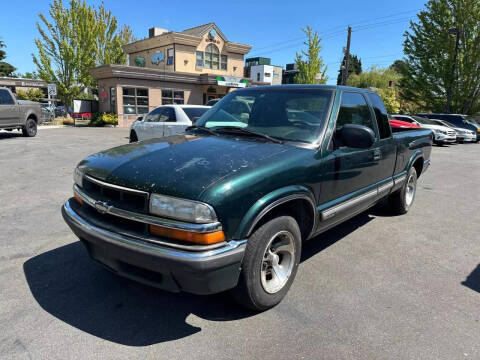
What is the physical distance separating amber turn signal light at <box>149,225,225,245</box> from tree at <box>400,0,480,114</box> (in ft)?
94.0

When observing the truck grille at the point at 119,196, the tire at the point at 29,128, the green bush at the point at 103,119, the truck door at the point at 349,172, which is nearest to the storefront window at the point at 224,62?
the green bush at the point at 103,119

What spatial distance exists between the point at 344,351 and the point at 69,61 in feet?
108

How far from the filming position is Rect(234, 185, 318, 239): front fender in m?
2.33

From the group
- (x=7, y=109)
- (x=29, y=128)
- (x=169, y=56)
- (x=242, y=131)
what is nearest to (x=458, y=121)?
(x=242, y=131)

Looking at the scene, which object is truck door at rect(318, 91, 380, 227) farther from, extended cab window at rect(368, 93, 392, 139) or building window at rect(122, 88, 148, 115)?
building window at rect(122, 88, 148, 115)

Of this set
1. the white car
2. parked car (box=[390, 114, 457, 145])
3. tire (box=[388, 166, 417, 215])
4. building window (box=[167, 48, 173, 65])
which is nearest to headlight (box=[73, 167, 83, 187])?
tire (box=[388, 166, 417, 215])

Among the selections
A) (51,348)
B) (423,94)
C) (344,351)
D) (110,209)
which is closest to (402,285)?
(344,351)

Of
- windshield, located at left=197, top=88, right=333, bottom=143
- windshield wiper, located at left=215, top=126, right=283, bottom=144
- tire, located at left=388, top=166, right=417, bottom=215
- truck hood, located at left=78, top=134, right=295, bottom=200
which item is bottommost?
tire, located at left=388, top=166, right=417, bottom=215

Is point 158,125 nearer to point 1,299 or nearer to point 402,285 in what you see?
point 1,299

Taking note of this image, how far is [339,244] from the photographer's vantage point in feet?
13.7

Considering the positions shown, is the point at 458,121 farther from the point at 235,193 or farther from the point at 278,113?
the point at 235,193

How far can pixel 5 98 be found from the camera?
45.6 feet

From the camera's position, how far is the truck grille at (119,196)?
2371 millimetres

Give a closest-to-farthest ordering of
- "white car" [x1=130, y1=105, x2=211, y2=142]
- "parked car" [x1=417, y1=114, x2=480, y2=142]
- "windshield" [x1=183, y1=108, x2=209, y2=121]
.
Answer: "white car" [x1=130, y1=105, x2=211, y2=142], "windshield" [x1=183, y1=108, x2=209, y2=121], "parked car" [x1=417, y1=114, x2=480, y2=142]
